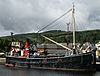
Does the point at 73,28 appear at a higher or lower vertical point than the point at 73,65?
higher

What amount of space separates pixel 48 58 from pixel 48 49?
200 feet

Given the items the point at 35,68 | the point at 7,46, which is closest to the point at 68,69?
the point at 35,68

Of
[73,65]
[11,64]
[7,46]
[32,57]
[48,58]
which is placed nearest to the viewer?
[73,65]

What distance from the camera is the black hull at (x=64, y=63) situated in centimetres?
8831

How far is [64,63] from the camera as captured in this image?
92.1 metres

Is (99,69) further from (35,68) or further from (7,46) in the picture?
(7,46)

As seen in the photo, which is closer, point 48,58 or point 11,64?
point 48,58

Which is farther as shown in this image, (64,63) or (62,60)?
(62,60)

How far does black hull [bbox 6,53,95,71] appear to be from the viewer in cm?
8831

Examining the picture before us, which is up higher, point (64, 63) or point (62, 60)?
point (62, 60)

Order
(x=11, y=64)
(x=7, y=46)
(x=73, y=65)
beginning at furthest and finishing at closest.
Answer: (x=7, y=46) < (x=11, y=64) < (x=73, y=65)

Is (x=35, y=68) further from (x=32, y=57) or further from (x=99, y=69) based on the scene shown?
(x=99, y=69)

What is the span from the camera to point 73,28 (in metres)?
99.6

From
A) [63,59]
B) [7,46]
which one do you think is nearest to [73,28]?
[63,59]
